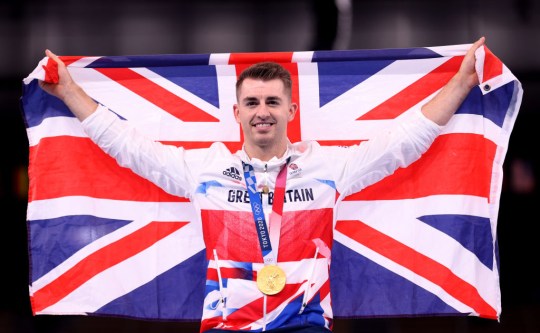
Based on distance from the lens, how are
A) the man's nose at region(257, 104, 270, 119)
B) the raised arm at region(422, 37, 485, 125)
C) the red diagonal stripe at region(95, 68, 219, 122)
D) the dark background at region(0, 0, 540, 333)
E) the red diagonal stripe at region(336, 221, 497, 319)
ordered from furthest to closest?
1. the dark background at region(0, 0, 540, 333)
2. the red diagonal stripe at region(95, 68, 219, 122)
3. the red diagonal stripe at region(336, 221, 497, 319)
4. the raised arm at region(422, 37, 485, 125)
5. the man's nose at region(257, 104, 270, 119)

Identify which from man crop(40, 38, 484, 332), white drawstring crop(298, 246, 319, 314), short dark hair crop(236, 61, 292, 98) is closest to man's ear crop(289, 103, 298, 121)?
man crop(40, 38, 484, 332)

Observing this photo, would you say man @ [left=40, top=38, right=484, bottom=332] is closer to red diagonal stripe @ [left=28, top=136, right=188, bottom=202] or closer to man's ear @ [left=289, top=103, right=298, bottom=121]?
man's ear @ [left=289, top=103, right=298, bottom=121]

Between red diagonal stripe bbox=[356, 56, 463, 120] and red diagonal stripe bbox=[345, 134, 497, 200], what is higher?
red diagonal stripe bbox=[356, 56, 463, 120]

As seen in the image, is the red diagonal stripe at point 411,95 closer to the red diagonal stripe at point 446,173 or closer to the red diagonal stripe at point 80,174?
the red diagonal stripe at point 446,173

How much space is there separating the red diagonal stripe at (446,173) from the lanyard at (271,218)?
0.53 metres

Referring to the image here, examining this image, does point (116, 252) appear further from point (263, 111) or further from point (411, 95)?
point (411, 95)

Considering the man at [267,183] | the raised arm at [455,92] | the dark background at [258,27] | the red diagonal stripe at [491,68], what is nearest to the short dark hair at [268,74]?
the man at [267,183]

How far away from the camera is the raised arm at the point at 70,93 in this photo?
319 cm

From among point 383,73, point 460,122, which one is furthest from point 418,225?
point 383,73

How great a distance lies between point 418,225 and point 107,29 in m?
2.60

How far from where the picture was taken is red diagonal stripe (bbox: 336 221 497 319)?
3260mm

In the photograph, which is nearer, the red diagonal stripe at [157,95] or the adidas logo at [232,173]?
the adidas logo at [232,173]

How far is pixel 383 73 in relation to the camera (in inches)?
133

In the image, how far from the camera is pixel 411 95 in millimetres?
3359
